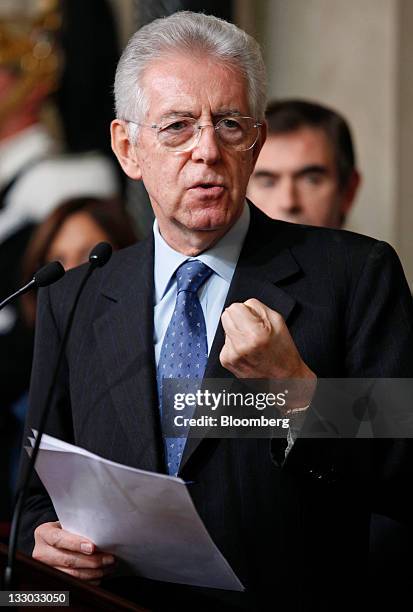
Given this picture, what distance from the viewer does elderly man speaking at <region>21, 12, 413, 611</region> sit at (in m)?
2.34

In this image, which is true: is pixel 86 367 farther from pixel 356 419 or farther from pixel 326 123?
pixel 326 123

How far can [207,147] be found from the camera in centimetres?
244

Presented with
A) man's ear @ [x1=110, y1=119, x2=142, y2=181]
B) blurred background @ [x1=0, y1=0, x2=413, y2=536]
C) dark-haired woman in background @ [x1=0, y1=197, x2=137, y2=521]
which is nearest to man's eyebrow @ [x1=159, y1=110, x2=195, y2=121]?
man's ear @ [x1=110, y1=119, x2=142, y2=181]

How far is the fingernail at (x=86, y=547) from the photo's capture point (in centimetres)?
222

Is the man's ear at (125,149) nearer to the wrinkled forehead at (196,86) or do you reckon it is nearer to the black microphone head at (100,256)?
the wrinkled forehead at (196,86)

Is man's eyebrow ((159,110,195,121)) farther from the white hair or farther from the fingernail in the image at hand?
the fingernail

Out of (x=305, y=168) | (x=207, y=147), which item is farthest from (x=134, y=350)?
(x=305, y=168)

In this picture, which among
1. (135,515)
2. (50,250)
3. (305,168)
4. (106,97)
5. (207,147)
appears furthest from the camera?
(106,97)

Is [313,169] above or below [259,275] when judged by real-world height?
above

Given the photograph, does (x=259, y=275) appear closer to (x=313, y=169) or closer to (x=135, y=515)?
(x=135, y=515)

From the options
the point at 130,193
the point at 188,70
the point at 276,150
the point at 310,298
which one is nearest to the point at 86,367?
the point at 310,298

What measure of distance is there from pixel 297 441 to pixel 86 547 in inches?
17.5

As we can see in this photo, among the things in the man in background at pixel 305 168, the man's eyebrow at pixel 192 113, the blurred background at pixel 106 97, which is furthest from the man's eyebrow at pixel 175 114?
the blurred background at pixel 106 97

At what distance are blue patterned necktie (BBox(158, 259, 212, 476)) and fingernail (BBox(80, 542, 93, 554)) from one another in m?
0.27
